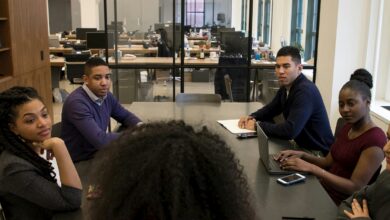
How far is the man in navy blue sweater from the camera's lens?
264cm

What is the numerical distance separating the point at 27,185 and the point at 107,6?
3982 millimetres

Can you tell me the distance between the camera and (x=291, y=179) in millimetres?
1896

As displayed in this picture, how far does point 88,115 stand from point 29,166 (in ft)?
2.92

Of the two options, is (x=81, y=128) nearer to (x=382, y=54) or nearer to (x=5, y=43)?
(x=5, y=43)

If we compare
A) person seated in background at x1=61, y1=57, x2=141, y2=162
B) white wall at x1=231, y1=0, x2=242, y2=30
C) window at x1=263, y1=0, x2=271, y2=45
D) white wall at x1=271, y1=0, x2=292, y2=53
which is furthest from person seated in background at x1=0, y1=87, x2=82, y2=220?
window at x1=263, y1=0, x2=271, y2=45

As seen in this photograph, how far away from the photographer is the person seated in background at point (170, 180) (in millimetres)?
637

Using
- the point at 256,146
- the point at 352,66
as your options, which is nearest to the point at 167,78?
the point at 352,66

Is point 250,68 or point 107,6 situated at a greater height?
point 107,6

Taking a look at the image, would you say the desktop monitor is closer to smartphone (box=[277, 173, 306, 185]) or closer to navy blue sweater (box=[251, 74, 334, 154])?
navy blue sweater (box=[251, 74, 334, 154])

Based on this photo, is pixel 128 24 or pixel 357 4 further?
pixel 128 24

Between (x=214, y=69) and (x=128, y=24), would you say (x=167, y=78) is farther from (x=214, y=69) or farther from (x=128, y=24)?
(x=128, y=24)

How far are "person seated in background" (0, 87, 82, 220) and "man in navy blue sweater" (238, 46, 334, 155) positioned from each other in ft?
4.43

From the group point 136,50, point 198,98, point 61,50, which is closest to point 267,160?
point 198,98

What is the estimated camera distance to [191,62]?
5672 millimetres
